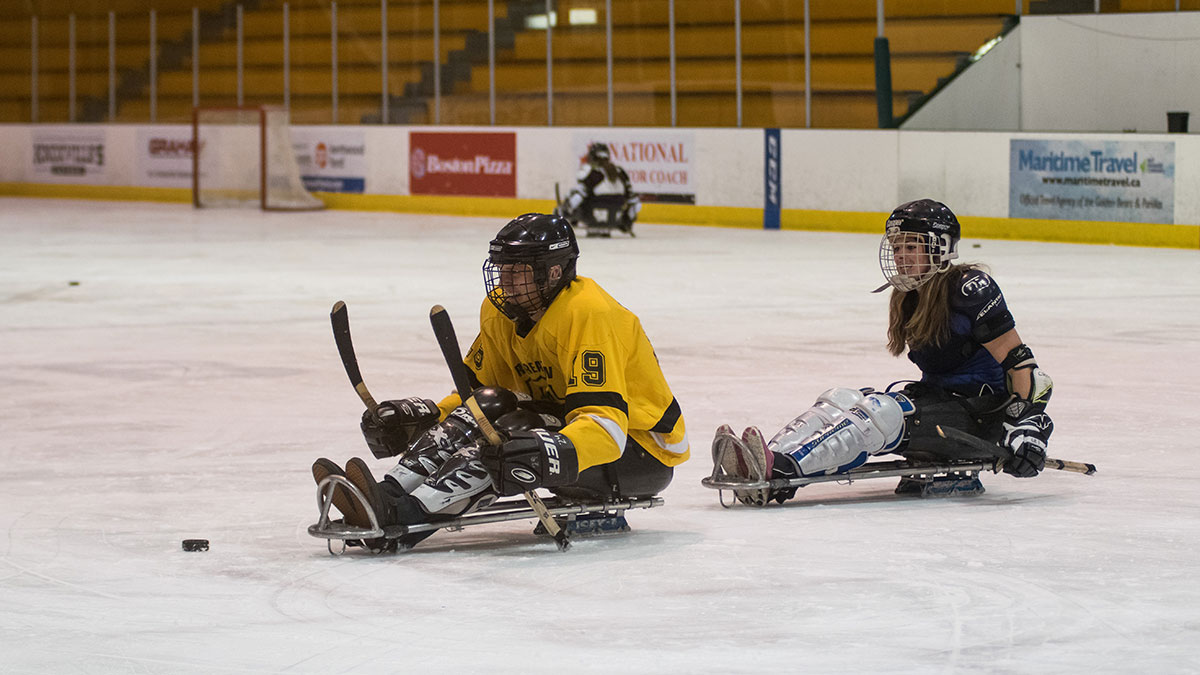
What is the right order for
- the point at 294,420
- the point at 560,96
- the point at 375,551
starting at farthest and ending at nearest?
the point at 560,96 < the point at 294,420 < the point at 375,551

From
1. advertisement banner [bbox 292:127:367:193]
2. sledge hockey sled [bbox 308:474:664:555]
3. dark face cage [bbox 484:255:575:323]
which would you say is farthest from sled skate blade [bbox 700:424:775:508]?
advertisement banner [bbox 292:127:367:193]

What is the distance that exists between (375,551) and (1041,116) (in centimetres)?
1544

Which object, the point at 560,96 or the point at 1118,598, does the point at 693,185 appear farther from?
the point at 1118,598

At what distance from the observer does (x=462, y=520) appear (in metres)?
4.48

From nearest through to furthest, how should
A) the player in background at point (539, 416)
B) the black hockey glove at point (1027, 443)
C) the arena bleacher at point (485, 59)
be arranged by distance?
the player in background at point (539, 416)
the black hockey glove at point (1027, 443)
the arena bleacher at point (485, 59)

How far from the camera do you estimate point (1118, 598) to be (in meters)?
3.95

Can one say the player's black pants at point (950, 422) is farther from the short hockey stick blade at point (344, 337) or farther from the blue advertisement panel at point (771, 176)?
the blue advertisement panel at point (771, 176)

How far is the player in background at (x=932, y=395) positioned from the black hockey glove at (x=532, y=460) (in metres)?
0.86

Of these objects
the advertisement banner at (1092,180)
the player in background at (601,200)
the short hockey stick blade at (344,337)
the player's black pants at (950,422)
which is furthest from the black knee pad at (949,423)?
the player in background at (601,200)

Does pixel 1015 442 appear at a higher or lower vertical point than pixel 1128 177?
lower

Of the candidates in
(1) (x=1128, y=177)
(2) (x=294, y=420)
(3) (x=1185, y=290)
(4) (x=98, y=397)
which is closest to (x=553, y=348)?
(2) (x=294, y=420)

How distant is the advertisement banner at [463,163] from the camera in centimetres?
2125

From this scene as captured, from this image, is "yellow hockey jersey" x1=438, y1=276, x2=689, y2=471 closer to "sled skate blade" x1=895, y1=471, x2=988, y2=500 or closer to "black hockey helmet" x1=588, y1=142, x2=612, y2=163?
"sled skate blade" x1=895, y1=471, x2=988, y2=500

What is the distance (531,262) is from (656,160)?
15433 millimetres
